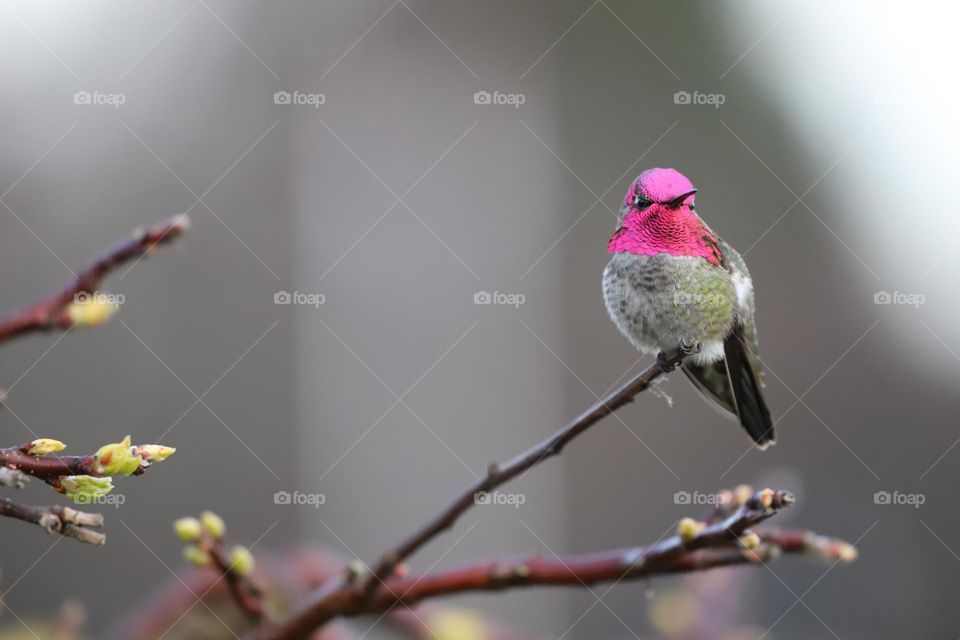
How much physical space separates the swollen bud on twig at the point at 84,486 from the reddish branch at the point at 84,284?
13cm

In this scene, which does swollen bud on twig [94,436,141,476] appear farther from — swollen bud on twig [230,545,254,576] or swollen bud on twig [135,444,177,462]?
swollen bud on twig [230,545,254,576]

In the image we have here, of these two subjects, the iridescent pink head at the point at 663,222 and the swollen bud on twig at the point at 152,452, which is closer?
the swollen bud on twig at the point at 152,452

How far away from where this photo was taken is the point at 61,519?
1.81 feet

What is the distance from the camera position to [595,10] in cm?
350

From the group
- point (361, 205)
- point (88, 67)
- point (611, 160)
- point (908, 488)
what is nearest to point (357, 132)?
point (361, 205)

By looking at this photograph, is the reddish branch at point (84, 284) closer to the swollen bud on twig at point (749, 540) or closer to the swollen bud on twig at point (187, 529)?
the swollen bud on twig at point (187, 529)

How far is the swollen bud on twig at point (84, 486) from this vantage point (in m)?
0.57

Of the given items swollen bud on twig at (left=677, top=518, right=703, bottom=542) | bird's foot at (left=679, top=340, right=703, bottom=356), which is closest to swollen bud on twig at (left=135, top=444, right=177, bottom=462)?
swollen bud on twig at (left=677, top=518, right=703, bottom=542)

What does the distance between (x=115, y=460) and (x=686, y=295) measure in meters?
0.80

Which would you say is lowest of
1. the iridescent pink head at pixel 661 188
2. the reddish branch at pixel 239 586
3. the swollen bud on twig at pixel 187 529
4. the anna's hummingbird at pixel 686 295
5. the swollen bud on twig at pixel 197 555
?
the reddish branch at pixel 239 586

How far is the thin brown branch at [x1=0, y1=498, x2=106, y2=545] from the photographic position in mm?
542

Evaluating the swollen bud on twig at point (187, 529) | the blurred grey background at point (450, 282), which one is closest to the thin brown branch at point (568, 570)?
the swollen bud on twig at point (187, 529)

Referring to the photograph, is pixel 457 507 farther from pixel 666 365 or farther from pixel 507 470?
pixel 666 365

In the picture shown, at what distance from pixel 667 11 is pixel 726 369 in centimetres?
258
